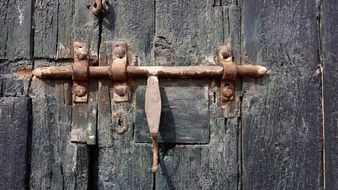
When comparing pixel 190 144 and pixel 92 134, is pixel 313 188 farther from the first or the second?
pixel 92 134

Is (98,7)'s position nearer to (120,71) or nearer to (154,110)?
(120,71)

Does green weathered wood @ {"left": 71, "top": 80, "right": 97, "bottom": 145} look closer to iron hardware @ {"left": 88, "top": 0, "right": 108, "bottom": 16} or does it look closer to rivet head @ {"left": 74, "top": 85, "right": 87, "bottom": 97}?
rivet head @ {"left": 74, "top": 85, "right": 87, "bottom": 97}

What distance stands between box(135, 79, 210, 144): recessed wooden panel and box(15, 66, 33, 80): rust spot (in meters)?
0.27

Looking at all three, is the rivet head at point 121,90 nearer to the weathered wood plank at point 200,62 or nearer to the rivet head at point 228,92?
the weathered wood plank at point 200,62

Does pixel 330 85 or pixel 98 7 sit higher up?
pixel 98 7

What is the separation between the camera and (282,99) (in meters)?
1.18

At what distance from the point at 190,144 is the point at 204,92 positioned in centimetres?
13

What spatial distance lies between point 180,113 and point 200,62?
129 millimetres

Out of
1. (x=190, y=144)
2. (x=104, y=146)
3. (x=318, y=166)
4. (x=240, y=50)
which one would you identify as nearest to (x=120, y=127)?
(x=104, y=146)

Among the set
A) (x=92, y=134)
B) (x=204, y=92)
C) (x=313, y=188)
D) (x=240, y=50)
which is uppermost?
(x=240, y=50)

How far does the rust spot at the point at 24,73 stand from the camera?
1211 mm

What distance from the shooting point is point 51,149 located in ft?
3.92

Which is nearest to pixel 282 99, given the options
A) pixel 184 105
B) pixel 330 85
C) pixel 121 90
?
pixel 330 85

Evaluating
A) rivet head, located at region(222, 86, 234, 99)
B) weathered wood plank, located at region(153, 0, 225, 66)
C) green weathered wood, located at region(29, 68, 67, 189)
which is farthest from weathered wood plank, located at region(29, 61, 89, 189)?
rivet head, located at region(222, 86, 234, 99)
